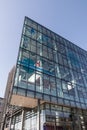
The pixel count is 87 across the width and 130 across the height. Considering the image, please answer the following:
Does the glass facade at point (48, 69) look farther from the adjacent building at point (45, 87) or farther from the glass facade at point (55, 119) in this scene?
the glass facade at point (55, 119)

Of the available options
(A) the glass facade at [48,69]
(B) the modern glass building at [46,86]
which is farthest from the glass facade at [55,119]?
(A) the glass facade at [48,69]

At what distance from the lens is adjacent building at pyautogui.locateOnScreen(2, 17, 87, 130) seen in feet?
53.6

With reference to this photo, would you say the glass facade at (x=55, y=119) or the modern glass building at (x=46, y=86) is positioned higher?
the modern glass building at (x=46, y=86)

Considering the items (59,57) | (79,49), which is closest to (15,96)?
(59,57)

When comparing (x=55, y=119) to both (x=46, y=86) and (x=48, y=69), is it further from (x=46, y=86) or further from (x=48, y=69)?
(x=48, y=69)

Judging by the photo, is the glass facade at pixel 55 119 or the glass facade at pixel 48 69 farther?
the glass facade at pixel 48 69

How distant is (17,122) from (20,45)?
520 inches

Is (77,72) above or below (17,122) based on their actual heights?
above

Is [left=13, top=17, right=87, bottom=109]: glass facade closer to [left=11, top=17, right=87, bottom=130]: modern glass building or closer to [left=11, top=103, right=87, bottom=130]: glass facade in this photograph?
[left=11, top=17, right=87, bottom=130]: modern glass building

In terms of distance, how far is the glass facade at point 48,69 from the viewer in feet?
55.5

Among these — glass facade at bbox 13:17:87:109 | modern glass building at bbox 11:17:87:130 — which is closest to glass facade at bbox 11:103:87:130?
modern glass building at bbox 11:17:87:130

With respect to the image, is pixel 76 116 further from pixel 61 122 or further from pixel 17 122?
pixel 17 122

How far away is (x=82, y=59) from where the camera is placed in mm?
30656

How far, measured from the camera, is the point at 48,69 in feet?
67.9
